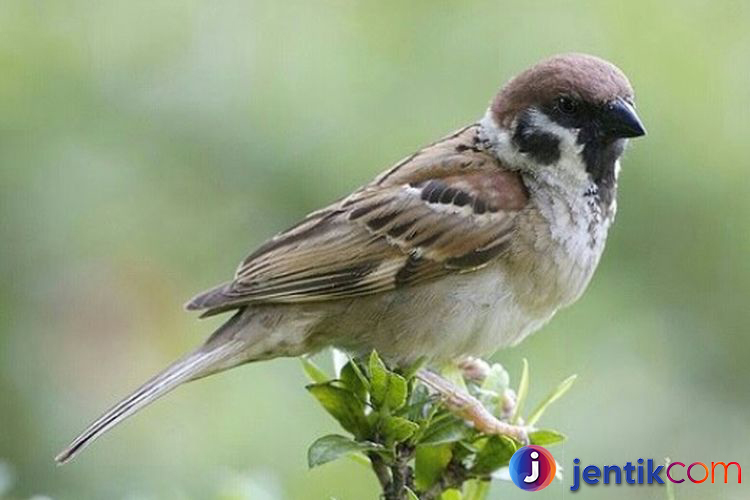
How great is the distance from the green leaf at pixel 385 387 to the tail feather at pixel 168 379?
0.51 m

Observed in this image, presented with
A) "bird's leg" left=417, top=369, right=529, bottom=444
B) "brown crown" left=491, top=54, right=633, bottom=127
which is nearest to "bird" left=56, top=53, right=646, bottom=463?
"brown crown" left=491, top=54, right=633, bottom=127

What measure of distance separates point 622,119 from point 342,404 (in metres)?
0.90

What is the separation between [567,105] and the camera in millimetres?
2518

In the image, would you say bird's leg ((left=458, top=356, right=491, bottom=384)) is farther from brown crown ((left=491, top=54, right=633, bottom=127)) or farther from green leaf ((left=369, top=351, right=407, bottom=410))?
green leaf ((left=369, top=351, right=407, bottom=410))

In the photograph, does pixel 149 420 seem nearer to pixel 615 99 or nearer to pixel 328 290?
pixel 328 290

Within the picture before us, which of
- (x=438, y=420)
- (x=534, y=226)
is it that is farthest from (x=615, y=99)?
(x=438, y=420)

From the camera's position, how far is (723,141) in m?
3.55

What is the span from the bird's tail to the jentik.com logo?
61 cm

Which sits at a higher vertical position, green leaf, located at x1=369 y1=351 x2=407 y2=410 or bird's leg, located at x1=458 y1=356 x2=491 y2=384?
bird's leg, located at x1=458 y1=356 x2=491 y2=384

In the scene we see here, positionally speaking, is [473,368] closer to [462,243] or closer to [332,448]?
[462,243]

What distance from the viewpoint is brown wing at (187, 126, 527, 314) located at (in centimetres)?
256

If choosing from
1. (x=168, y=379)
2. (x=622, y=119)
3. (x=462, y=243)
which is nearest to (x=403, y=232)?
(x=462, y=243)

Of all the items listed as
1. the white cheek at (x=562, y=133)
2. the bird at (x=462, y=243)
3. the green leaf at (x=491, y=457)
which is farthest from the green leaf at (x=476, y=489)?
the white cheek at (x=562, y=133)

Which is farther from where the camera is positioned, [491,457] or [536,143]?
[536,143]
